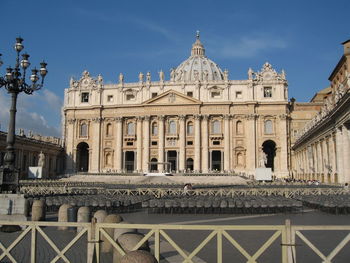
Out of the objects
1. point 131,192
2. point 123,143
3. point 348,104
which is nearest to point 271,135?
point 123,143

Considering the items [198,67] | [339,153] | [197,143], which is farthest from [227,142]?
[198,67]

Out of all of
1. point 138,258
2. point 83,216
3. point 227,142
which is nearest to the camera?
point 138,258

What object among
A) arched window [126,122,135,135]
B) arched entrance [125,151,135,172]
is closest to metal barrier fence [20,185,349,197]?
arched window [126,122,135,135]

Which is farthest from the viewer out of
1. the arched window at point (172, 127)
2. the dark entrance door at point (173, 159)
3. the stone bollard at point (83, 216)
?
the dark entrance door at point (173, 159)

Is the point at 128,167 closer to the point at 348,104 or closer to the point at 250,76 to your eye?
the point at 250,76

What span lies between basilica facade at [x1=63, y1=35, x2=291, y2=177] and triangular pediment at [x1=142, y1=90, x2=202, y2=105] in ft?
0.61

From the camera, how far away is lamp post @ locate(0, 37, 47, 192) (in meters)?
13.8

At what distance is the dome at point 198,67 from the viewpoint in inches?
4097

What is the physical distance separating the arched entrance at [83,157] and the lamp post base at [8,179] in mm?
62446

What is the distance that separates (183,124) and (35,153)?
2662 cm

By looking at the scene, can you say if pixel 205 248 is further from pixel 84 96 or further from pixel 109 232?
pixel 84 96

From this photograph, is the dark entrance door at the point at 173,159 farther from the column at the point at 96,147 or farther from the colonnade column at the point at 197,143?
the column at the point at 96,147

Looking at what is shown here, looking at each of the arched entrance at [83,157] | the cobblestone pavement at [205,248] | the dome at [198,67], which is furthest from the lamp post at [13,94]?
the dome at [198,67]

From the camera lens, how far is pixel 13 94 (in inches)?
569
